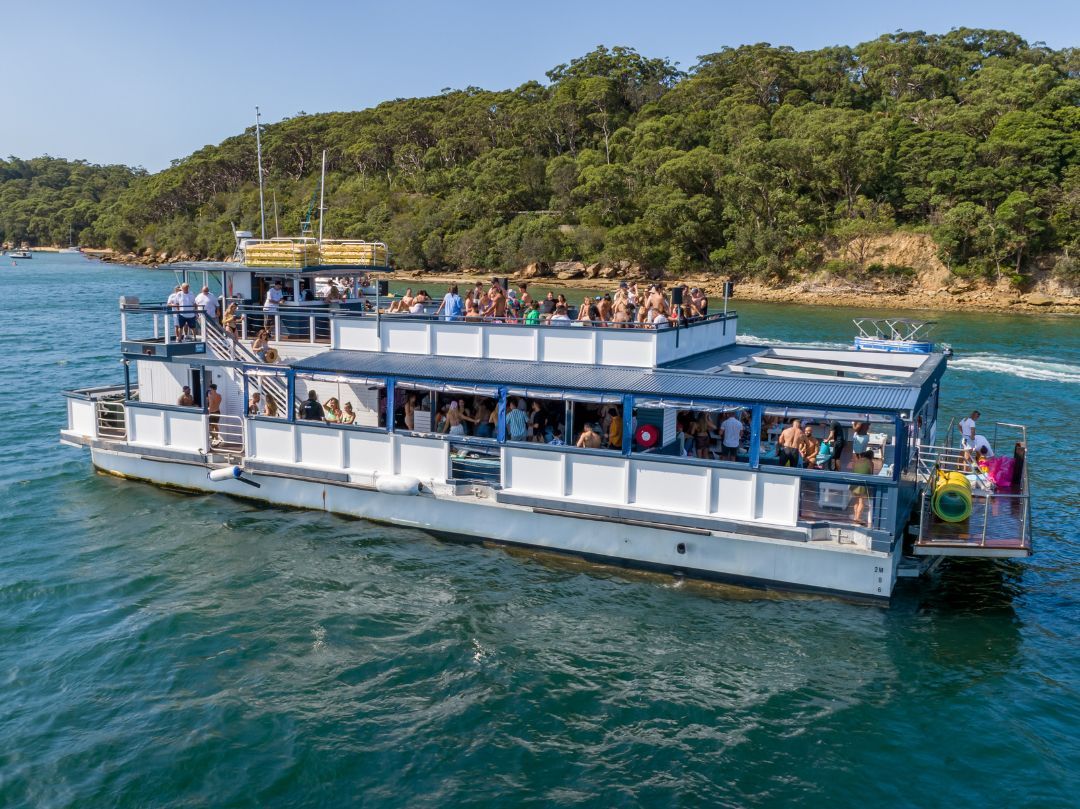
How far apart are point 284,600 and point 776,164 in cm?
8330

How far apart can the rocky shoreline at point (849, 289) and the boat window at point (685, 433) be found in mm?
48291

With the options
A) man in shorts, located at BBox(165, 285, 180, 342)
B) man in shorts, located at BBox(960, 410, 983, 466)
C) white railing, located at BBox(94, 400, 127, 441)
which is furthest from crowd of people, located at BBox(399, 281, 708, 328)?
white railing, located at BBox(94, 400, 127, 441)

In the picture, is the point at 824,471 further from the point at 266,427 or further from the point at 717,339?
the point at 266,427

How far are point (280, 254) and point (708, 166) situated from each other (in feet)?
253

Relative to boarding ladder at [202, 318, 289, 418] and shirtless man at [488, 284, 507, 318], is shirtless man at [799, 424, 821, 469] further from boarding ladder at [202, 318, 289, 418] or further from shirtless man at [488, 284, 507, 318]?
boarding ladder at [202, 318, 289, 418]

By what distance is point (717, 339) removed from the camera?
20.2 metres

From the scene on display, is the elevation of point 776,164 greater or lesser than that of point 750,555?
greater

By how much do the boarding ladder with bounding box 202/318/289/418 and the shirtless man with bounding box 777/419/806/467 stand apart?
11083 millimetres

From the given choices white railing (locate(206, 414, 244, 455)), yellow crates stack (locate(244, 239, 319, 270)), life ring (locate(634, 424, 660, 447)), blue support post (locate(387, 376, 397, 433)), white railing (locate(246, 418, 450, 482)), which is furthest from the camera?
yellow crates stack (locate(244, 239, 319, 270))

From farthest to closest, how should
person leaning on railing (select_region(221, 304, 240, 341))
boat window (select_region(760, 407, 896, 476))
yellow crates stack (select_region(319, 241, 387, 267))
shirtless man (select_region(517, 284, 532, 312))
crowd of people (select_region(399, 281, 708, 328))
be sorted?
yellow crates stack (select_region(319, 241, 387, 267)) < person leaning on railing (select_region(221, 304, 240, 341)) < shirtless man (select_region(517, 284, 532, 312)) < crowd of people (select_region(399, 281, 708, 328)) < boat window (select_region(760, 407, 896, 476))

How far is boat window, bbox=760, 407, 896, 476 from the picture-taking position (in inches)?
571

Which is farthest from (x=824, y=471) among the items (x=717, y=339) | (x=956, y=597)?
(x=717, y=339)

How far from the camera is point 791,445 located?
15.2 m

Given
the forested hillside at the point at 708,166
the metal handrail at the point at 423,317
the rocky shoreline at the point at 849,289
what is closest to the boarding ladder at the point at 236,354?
the metal handrail at the point at 423,317
